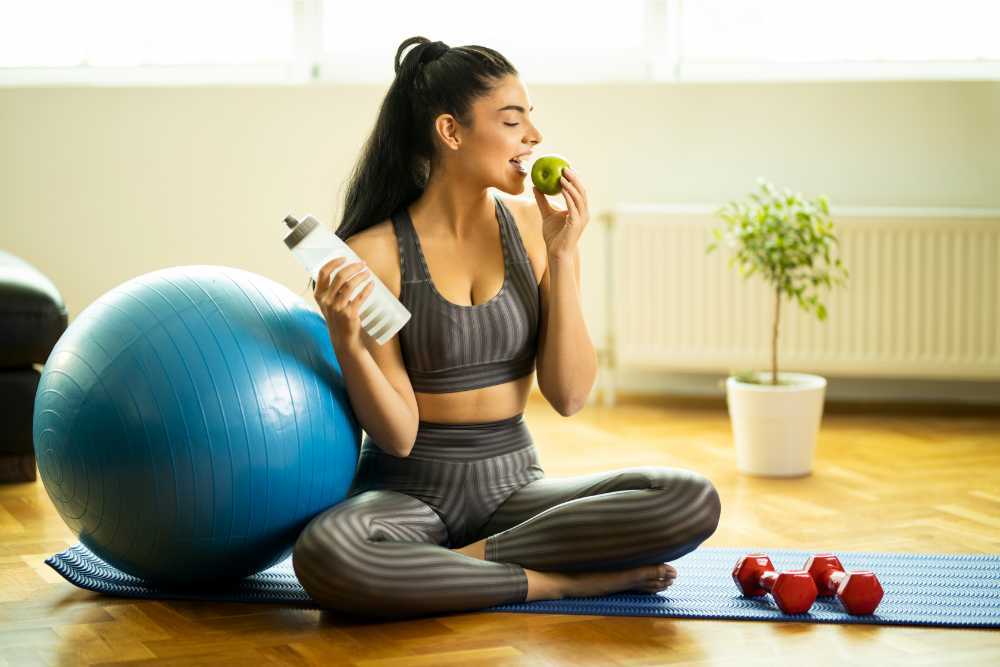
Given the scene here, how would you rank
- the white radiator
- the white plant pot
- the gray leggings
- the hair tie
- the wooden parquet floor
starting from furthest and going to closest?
the white radiator, the white plant pot, the hair tie, the gray leggings, the wooden parquet floor

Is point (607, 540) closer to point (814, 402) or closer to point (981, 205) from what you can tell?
point (814, 402)

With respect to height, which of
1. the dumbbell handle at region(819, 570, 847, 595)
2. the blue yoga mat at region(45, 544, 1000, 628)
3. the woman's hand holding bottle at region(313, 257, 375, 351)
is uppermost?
the woman's hand holding bottle at region(313, 257, 375, 351)

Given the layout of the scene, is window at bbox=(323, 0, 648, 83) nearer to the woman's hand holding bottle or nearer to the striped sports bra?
the striped sports bra

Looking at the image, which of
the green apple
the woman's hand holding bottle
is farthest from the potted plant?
the woman's hand holding bottle

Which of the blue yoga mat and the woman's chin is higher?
the woman's chin

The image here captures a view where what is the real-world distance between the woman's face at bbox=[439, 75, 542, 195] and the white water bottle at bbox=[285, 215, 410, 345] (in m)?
0.26

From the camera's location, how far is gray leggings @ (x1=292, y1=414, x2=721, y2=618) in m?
2.02

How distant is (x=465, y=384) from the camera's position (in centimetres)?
223

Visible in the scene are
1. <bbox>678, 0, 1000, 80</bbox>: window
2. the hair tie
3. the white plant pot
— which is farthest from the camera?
<bbox>678, 0, 1000, 80</bbox>: window

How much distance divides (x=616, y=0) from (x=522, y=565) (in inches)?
107

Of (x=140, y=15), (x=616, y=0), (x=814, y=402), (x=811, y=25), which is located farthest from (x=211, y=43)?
(x=814, y=402)

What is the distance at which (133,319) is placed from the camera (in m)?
2.04

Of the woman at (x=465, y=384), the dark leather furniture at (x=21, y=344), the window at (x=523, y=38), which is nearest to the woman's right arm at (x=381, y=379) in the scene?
the woman at (x=465, y=384)

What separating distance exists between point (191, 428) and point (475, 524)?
0.53m
